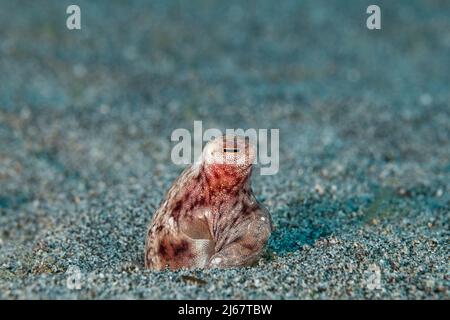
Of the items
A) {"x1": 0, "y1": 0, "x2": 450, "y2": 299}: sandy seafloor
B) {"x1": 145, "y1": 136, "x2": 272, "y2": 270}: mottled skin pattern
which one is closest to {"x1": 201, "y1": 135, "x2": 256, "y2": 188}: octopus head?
{"x1": 145, "y1": 136, "x2": 272, "y2": 270}: mottled skin pattern

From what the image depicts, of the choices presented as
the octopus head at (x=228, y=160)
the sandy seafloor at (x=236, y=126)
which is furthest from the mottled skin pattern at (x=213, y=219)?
the sandy seafloor at (x=236, y=126)

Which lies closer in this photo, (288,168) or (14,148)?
(288,168)

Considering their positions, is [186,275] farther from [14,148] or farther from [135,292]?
[14,148]

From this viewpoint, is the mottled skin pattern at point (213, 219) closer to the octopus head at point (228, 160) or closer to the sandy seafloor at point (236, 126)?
the octopus head at point (228, 160)

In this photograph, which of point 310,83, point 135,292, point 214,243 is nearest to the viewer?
point 135,292

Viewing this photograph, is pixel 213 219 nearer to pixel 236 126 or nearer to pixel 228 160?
pixel 228 160

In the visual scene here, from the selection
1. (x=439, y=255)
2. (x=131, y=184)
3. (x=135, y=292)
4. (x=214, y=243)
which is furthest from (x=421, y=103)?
(x=135, y=292)

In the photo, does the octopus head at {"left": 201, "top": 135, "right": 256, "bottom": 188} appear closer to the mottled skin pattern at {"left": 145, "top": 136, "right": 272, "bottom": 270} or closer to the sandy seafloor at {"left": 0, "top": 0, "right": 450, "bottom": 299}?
the mottled skin pattern at {"left": 145, "top": 136, "right": 272, "bottom": 270}
